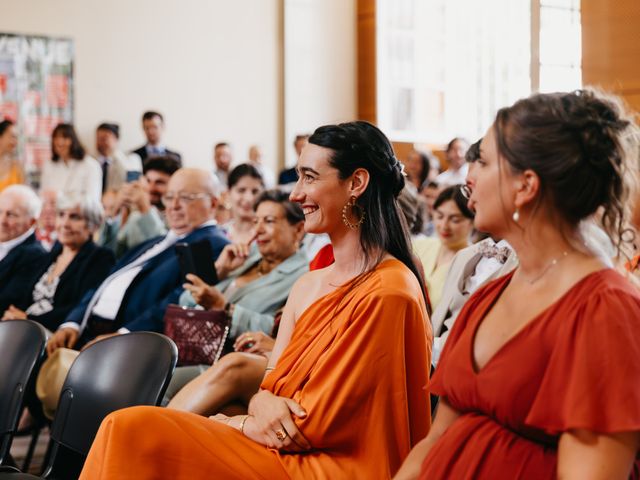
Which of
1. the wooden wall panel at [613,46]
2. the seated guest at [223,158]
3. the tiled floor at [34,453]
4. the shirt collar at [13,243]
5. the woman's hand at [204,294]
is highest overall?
the wooden wall panel at [613,46]

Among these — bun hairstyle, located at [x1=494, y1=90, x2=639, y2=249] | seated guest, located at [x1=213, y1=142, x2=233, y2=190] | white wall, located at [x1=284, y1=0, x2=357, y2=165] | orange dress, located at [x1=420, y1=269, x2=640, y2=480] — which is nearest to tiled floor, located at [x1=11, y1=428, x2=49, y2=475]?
orange dress, located at [x1=420, y1=269, x2=640, y2=480]

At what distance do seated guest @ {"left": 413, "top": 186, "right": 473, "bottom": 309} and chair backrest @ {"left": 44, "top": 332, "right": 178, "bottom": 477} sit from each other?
155 centimetres

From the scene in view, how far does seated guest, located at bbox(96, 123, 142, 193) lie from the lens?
8109 mm

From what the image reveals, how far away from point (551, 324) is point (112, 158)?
23.9 feet

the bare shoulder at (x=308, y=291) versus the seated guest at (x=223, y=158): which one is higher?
the seated guest at (x=223, y=158)

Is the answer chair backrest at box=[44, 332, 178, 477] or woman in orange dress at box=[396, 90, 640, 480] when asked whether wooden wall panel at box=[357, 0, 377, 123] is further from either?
woman in orange dress at box=[396, 90, 640, 480]

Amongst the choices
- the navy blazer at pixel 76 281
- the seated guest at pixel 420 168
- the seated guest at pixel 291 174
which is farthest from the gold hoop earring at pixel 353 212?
the seated guest at pixel 291 174

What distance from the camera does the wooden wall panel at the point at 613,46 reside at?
10.3 feet

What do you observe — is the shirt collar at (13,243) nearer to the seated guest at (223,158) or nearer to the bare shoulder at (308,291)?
the bare shoulder at (308,291)

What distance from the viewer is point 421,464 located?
1.57 meters

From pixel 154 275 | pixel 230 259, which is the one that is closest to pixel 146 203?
pixel 154 275

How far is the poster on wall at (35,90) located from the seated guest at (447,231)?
5318 millimetres

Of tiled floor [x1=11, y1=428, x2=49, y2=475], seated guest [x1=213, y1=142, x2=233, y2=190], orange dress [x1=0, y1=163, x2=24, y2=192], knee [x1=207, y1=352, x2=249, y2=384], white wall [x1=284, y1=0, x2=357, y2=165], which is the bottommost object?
tiled floor [x1=11, y1=428, x2=49, y2=475]

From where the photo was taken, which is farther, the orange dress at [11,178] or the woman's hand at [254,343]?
the orange dress at [11,178]
